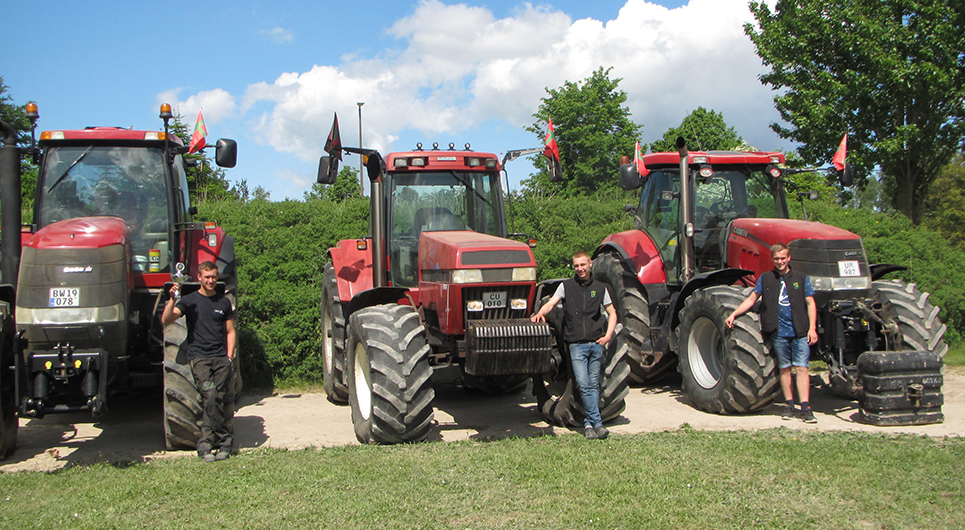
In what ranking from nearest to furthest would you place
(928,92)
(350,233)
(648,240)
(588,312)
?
(588,312) → (648,240) → (350,233) → (928,92)

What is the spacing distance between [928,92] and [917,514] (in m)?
12.0

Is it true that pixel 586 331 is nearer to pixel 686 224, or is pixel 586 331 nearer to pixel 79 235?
pixel 686 224

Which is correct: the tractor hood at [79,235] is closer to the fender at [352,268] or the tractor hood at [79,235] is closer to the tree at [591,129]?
the fender at [352,268]

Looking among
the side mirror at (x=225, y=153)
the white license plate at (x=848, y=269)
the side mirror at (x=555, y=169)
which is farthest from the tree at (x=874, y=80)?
the side mirror at (x=225, y=153)

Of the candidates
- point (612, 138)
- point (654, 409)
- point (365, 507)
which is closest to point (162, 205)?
point (365, 507)

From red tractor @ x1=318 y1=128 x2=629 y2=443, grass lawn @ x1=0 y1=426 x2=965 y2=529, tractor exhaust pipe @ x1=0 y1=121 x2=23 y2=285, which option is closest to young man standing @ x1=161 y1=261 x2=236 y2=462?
grass lawn @ x1=0 y1=426 x2=965 y2=529

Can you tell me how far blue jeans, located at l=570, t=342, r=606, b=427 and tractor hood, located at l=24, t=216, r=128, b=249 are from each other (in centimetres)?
396

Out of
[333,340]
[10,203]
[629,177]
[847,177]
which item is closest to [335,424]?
[333,340]

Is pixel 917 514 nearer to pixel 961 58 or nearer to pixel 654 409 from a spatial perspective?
pixel 654 409

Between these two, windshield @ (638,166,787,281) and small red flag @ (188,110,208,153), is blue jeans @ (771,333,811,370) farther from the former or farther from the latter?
small red flag @ (188,110,208,153)

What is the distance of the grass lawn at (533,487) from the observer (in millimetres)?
4336

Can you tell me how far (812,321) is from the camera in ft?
22.4

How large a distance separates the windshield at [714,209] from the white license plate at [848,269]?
141 cm

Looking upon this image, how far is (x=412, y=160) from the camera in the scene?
745 cm
